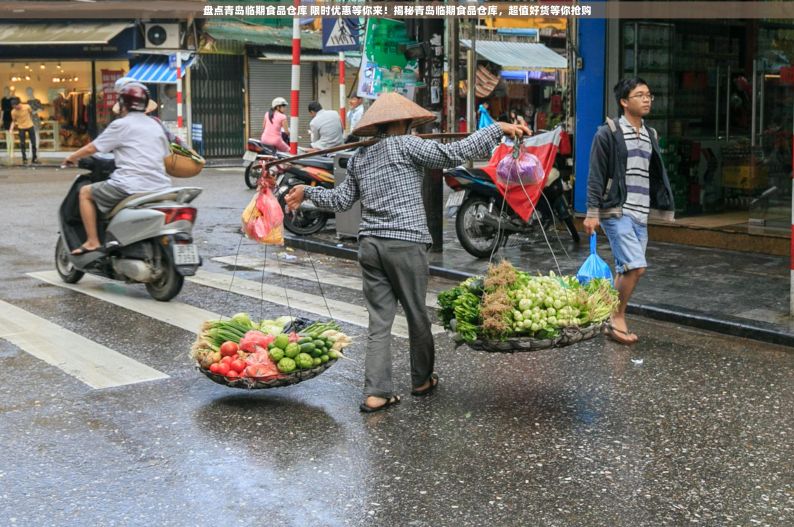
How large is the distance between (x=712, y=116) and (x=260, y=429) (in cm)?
957

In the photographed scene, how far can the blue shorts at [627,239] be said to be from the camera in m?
7.36

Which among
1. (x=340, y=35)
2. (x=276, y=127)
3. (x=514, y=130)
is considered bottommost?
(x=514, y=130)

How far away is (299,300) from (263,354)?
134 inches

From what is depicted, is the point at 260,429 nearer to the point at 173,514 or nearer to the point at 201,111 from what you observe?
the point at 173,514

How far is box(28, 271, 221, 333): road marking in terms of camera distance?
8.28 m

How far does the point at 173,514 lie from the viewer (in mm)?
4355

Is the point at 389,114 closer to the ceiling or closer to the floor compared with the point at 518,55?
closer to the floor

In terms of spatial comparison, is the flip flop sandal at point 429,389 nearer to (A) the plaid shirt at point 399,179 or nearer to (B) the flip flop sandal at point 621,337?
(A) the plaid shirt at point 399,179

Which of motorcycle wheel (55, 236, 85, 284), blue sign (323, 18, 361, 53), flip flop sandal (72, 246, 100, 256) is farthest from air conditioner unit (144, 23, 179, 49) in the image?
flip flop sandal (72, 246, 100, 256)

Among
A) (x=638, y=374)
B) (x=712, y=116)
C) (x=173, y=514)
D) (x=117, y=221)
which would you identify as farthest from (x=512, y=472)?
(x=712, y=116)

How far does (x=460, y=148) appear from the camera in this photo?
5.69 m

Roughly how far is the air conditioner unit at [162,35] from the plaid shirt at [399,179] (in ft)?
77.8

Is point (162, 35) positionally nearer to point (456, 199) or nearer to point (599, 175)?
point (456, 199)

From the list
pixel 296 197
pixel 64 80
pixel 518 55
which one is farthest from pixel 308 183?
pixel 64 80
